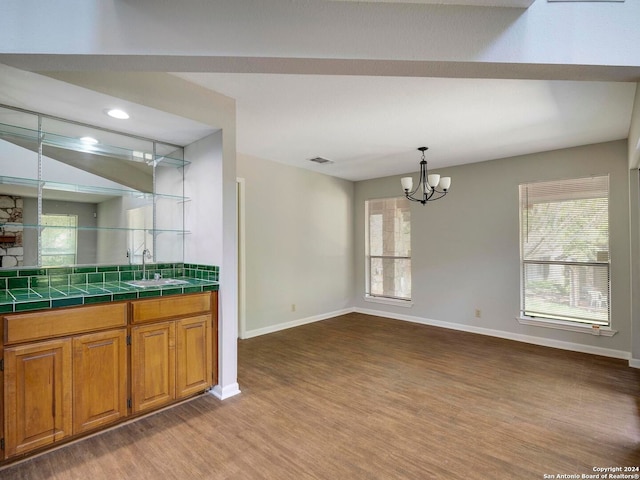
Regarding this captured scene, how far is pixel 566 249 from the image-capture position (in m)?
4.02

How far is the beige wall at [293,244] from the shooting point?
4.54m

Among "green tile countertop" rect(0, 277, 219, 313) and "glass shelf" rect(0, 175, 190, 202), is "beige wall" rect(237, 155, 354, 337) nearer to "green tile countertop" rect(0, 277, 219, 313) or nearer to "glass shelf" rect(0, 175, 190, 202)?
"glass shelf" rect(0, 175, 190, 202)

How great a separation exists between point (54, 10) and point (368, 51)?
1.46m

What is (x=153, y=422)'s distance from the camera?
2.35 m

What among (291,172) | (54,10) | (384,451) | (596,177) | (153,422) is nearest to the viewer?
(54,10)

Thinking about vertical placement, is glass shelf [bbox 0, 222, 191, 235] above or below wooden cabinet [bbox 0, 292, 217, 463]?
above

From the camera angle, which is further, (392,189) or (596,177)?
(392,189)

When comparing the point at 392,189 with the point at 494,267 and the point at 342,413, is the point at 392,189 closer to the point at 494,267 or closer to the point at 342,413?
the point at 494,267

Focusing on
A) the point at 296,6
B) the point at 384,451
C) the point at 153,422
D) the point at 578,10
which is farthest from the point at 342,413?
the point at 578,10

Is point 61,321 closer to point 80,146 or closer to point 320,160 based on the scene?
point 80,146

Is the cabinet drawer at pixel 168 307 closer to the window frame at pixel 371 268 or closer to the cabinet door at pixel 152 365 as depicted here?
the cabinet door at pixel 152 365

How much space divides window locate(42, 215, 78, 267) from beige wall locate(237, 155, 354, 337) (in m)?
2.09

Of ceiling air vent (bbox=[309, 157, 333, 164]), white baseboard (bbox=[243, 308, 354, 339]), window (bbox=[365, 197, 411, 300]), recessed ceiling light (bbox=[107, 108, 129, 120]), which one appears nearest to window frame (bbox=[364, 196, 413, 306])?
window (bbox=[365, 197, 411, 300])

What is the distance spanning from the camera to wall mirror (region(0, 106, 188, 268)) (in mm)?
2340
